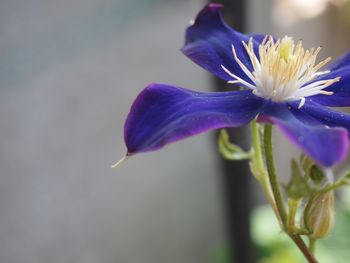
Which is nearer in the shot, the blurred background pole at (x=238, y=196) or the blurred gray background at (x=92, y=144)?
the blurred gray background at (x=92, y=144)

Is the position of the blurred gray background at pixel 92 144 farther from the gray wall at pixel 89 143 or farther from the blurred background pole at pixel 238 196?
the blurred background pole at pixel 238 196

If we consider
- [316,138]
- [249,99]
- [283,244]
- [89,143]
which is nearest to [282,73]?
[249,99]

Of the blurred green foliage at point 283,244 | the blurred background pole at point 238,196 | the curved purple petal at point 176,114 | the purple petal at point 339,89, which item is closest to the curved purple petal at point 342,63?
the purple petal at point 339,89

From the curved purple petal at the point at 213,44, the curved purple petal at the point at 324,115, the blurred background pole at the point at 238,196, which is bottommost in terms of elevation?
the blurred background pole at the point at 238,196

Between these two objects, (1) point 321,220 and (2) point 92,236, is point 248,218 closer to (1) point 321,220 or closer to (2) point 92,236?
(2) point 92,236

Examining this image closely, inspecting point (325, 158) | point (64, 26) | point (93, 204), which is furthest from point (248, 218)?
point (325, 158)

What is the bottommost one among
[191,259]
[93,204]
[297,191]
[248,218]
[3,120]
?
[191,259]

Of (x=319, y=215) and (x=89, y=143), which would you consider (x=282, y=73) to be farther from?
(x=89, y=143)
